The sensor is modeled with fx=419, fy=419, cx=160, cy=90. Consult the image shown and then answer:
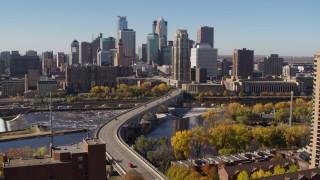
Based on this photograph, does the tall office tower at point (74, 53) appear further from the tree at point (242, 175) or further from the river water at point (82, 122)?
the tree at point (242, 175)

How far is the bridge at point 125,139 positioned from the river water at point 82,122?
2397 mm

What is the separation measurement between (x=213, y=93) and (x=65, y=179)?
226 ft

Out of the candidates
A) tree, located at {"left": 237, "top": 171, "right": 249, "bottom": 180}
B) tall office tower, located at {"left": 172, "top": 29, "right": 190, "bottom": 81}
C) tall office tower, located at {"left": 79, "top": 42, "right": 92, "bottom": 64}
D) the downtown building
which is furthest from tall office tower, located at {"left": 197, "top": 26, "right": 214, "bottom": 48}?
tree, located at {"left": 237, "top": 171, "right": 249, "bottom": 180}

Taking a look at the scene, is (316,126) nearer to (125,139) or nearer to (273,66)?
(125,139)

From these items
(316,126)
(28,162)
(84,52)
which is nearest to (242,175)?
(316,126)

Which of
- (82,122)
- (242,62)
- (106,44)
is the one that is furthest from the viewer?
(106,44)

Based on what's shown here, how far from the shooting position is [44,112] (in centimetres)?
6381

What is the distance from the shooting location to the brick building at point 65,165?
50.6 feet

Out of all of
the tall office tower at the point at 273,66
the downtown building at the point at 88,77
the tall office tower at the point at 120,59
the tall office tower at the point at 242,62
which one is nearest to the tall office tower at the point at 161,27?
the tall office tower at the point at 120,59

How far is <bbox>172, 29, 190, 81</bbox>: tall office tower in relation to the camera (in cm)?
9744

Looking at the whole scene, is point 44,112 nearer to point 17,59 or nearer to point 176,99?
point 176,99

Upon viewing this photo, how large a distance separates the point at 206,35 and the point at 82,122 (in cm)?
14322

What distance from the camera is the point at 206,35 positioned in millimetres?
190750

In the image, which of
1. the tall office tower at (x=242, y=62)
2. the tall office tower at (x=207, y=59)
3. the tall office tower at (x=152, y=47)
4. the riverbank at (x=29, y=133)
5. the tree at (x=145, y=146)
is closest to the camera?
the tree at (x=145, y=146)
